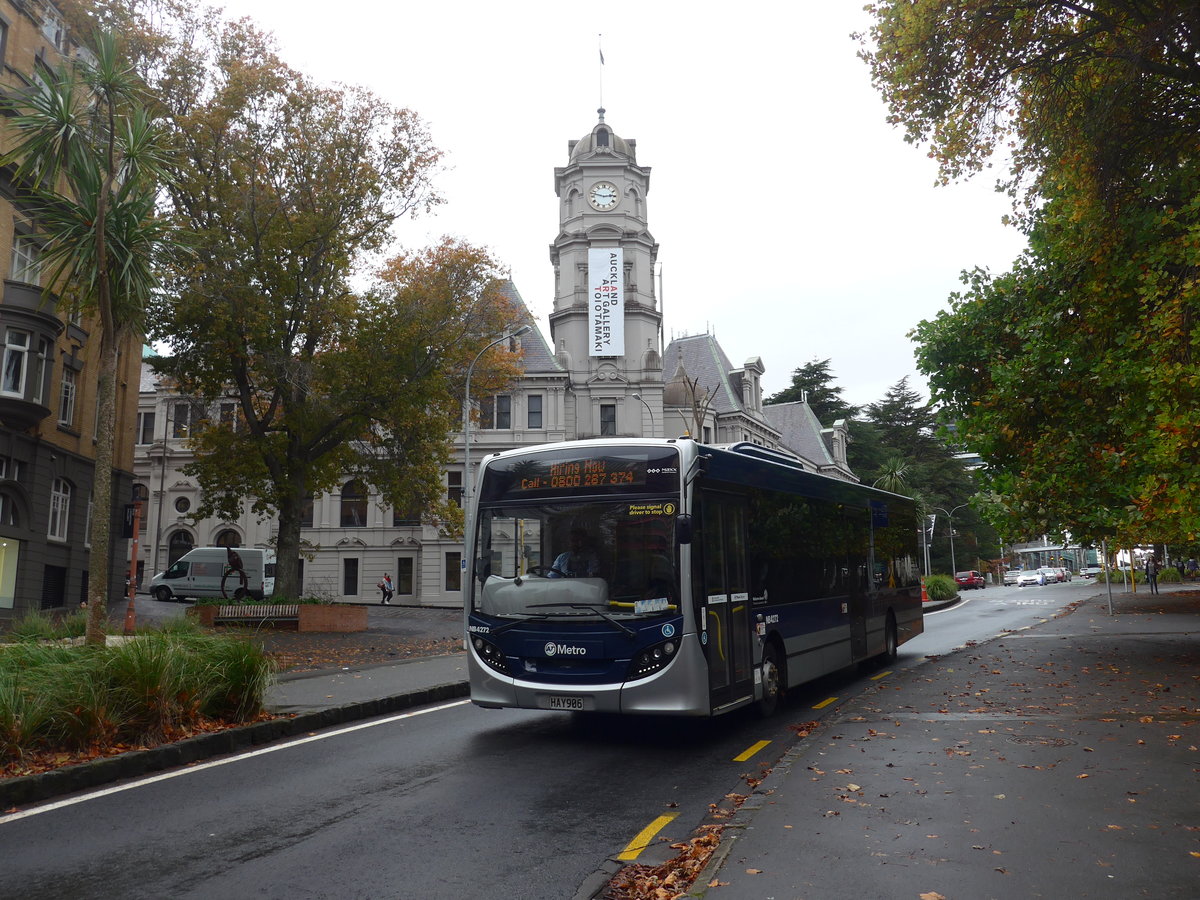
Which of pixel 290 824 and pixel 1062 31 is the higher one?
pixel 1062 31

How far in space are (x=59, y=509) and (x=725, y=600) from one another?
2732 cm

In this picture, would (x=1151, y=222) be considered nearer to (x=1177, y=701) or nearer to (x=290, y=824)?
(x=1177, y=701)

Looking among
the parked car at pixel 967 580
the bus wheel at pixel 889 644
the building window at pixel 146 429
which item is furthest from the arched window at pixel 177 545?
the parked car at pixel 967 580

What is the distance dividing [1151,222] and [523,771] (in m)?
10.8

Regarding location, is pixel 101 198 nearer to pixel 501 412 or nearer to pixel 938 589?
pixel 501 412

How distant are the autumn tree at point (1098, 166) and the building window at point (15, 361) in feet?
80.1

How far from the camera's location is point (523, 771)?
8.59 m

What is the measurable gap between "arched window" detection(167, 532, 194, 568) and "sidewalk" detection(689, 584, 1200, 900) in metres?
49.6

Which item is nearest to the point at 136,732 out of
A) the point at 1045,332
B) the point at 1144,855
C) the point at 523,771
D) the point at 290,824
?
the point at 290,824

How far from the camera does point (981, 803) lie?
6.81 metres

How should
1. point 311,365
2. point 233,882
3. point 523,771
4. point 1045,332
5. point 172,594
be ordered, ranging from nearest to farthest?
point 233,882 < point 523,771 < point 1045,332 < point 311,365 < point 172,594

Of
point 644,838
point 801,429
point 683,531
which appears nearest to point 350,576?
point 801,429

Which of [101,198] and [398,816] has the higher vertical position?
[101,198]

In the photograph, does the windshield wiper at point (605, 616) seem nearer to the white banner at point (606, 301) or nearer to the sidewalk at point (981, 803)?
the sidewalk at point (981, 803)
